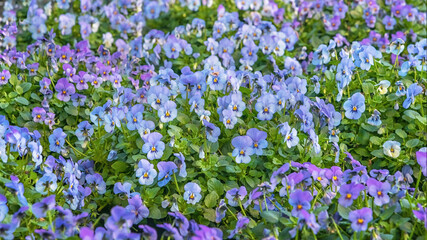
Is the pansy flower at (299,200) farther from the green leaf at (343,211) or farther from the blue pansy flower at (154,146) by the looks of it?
the blue pansy flower at (154,146)

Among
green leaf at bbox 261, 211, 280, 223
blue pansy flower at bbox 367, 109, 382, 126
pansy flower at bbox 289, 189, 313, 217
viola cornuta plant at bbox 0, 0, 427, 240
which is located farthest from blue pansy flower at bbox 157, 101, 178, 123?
blue pansy flower at bbox 367, 109, 382, 126

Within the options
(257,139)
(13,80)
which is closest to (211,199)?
(257,139)

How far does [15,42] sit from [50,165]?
6.20ft

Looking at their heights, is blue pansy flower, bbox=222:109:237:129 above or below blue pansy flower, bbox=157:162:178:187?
above

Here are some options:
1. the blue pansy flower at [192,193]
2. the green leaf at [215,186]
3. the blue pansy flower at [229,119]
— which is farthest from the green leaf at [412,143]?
the blue pansy flower at [192,193]

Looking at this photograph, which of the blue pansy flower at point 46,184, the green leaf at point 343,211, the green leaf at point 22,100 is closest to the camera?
the green leaf at point 343,211

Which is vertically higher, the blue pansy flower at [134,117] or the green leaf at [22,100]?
the blue pansy flower at [134,117]

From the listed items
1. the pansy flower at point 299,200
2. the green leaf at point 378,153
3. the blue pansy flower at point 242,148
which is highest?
the pansy flower at point 299,200

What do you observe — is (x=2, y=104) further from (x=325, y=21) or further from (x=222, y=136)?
(x=325, y=21)

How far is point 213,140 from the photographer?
117 inches

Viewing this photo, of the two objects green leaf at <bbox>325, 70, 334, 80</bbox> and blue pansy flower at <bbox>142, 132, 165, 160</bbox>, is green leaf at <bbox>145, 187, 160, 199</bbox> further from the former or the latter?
green leaf at <bbox>325, 70, 334, 80</bbox>

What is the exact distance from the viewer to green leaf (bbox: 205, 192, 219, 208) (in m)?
2.83

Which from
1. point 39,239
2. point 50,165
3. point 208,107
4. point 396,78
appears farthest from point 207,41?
point 39,239

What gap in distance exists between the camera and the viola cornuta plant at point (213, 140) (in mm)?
2410
